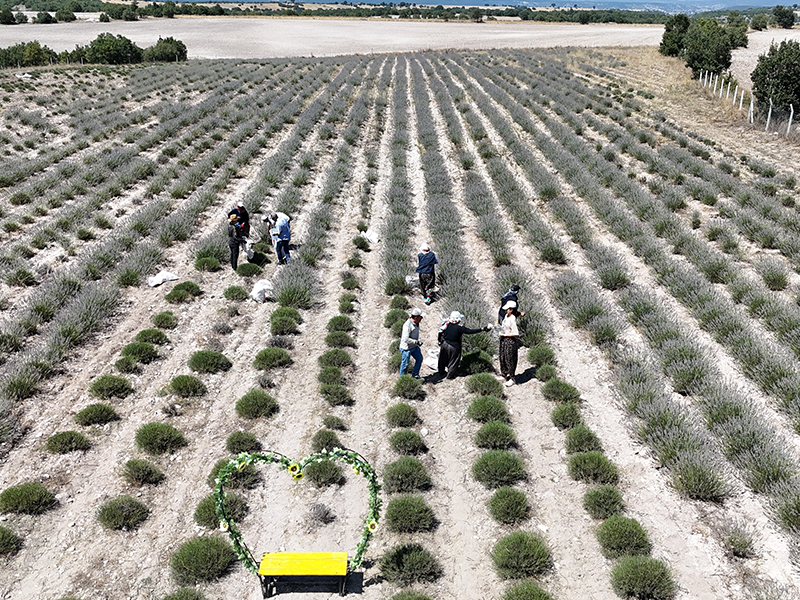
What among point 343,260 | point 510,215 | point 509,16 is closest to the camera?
point 343,260

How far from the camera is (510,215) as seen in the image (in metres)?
18.0

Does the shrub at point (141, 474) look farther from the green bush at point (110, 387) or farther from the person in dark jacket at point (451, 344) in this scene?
the person in dark jacket at point (451, 344)

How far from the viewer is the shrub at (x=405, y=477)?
7609 millimetres

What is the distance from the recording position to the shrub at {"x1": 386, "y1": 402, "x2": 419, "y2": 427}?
8875 millimetres

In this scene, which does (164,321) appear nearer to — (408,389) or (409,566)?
(408,389)

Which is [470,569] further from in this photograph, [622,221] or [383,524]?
[622,221]

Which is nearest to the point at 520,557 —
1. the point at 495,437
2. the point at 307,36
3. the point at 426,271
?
the point at 495,437

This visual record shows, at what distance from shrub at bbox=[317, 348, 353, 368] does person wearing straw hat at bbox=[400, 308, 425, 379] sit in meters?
1.05

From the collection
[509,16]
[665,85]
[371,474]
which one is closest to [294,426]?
[371,474]

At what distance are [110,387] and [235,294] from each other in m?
3.99

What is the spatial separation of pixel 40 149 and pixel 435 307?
18847 millimetres

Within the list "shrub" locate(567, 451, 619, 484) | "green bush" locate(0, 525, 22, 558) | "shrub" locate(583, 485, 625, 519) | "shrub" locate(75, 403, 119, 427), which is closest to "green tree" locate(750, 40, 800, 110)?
"shrub" locate(567, 451, 619, 484)

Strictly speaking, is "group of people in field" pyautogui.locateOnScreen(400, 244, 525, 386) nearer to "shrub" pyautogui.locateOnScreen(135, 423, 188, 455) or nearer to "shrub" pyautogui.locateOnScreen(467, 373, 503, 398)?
"shrub" pyautogui.locateOnScreen(467, 373, 503, 398)

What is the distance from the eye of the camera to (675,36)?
51.2 metres
